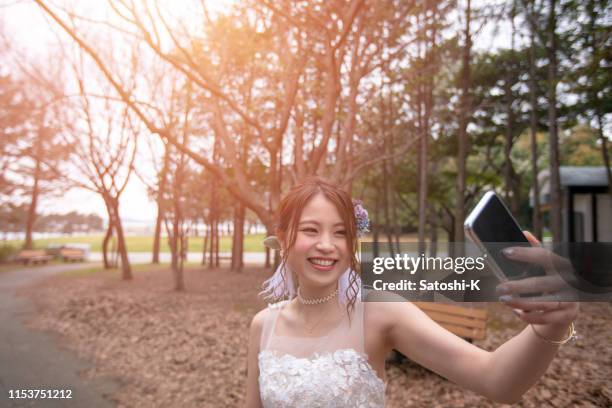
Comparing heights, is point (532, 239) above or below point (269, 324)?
above

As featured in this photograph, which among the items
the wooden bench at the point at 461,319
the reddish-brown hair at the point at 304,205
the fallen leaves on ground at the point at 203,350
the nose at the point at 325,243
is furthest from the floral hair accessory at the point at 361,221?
the wooden bench at the point at 461,319

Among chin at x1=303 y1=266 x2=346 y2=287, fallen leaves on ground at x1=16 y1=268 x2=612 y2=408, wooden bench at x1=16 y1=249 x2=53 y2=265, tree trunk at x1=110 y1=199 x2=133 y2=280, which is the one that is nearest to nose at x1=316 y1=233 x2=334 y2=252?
chin at x1=303 y1=266 x2=346 y2=287

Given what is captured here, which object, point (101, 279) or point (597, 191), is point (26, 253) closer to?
point (101, 279)

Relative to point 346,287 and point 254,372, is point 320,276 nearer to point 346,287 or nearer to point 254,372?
point 346,287

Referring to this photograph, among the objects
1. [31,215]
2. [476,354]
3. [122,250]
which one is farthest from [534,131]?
[31,215]

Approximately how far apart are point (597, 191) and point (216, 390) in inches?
716

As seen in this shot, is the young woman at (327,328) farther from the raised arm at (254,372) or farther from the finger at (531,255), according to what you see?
the finger at (531,255)

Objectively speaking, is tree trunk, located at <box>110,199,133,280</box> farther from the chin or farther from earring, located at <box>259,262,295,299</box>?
the chin

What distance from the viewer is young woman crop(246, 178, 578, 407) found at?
5.88 ft

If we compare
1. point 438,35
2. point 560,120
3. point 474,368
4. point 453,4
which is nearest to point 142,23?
point 474,368

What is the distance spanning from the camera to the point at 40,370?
277 inches

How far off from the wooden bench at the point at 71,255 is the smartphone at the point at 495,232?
3659cm

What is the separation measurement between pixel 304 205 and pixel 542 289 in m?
1.07

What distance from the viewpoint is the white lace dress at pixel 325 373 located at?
6.07ft
